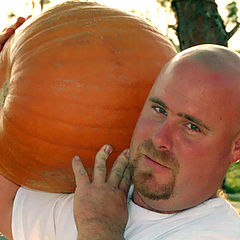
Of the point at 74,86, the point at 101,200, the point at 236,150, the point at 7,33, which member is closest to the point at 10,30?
the point at 7,33

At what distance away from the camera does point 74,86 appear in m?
1.99

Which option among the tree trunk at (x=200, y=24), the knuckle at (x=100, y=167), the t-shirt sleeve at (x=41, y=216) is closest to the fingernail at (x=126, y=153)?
the knuckle at (x=100, y=167)

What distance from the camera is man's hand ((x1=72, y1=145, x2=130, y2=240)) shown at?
191cm

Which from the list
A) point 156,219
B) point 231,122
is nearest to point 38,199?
point 156,219

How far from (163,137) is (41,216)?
0.79m

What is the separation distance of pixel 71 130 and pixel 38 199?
1.71 ft

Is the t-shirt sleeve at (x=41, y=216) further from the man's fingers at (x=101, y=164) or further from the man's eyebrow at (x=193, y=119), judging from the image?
the man's eyebrow at (x=193, y=119)

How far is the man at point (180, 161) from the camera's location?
1873 mm

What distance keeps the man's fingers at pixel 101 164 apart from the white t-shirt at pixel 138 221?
0.23m

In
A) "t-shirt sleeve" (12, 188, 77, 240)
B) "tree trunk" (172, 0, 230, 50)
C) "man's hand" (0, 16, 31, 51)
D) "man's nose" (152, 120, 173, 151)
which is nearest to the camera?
"man's nose" (152, 120, 173, 151)

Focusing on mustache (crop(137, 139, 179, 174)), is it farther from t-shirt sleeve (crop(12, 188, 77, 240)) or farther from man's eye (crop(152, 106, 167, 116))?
t-shirt sleeve (crop(12, 188, 77, 240))

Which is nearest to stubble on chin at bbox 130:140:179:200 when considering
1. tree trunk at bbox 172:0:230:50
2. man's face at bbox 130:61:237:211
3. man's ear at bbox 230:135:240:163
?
man's face at bbox 130:61:237:211

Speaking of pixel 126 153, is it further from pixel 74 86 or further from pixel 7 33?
pixel 7 33

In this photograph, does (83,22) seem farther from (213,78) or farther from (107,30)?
(213,78)
